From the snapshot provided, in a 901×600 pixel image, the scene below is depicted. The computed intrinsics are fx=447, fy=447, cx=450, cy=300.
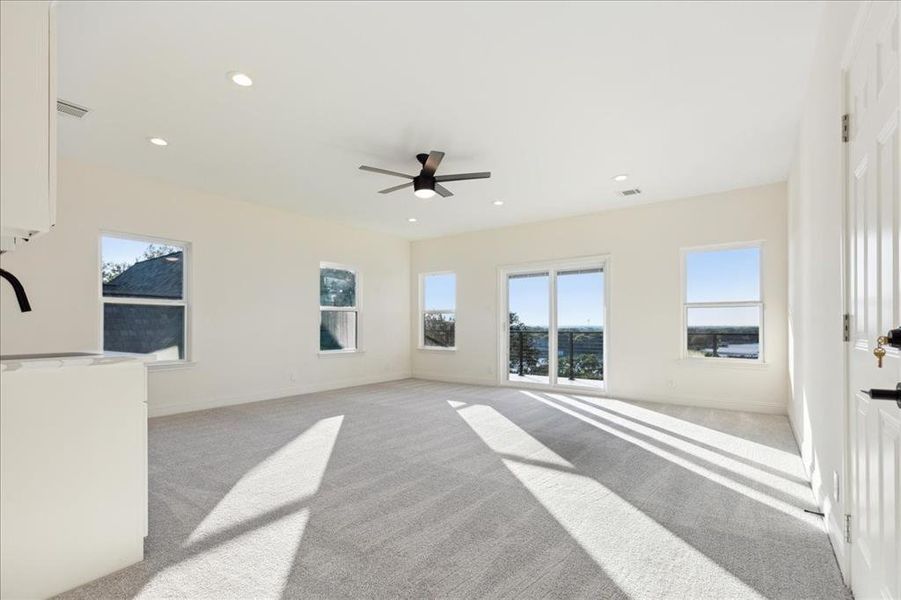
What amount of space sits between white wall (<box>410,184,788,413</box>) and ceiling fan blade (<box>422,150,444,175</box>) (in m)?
3.20

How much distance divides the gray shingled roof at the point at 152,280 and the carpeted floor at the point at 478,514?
1538mm

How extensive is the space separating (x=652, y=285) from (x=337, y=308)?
4.59 m

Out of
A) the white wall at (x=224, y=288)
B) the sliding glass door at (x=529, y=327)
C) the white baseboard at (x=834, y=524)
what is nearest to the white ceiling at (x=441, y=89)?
the white wall at (x=224, y=288)

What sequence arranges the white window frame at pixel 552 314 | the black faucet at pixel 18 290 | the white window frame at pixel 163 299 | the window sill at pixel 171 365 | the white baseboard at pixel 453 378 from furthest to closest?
the white baseboard at pixel 453 378 → the white window frame at pixel 552 314 → the window sill at pixel 171 365 → the white window frame at pixel 163 299 → the black faucet at pixel 18 290

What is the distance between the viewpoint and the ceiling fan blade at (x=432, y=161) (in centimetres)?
370

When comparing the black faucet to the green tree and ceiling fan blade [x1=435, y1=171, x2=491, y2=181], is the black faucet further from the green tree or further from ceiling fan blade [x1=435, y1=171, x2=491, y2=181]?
the green tree

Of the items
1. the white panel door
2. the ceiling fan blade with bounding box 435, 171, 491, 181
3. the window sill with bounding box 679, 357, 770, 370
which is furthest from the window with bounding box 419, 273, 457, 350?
the white panel door

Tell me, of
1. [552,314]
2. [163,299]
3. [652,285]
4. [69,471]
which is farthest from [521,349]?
[69,471]

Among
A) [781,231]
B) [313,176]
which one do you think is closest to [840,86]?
[781,231]

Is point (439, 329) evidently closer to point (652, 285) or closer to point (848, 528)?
point (652, 285)

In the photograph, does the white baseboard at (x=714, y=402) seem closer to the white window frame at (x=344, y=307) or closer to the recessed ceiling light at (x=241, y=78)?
the white window frame at (x=344, y=307)

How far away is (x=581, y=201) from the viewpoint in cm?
574

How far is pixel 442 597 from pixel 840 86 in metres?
2.61

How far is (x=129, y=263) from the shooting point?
16.0 feet
